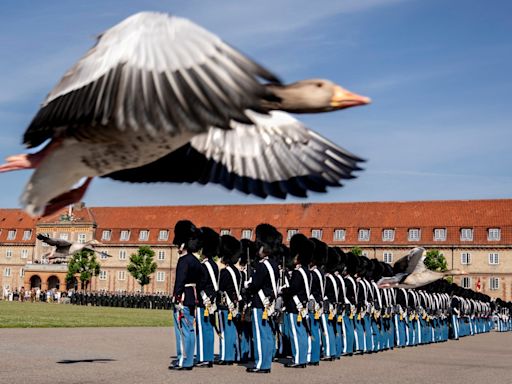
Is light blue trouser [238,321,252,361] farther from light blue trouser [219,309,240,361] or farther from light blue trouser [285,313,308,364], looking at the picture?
light blue trouser [285,313,308,364]

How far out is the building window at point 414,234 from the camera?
276ft

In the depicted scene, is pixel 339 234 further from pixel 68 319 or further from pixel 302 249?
pixel 302 249

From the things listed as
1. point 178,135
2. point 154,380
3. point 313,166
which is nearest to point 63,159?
point 178,135

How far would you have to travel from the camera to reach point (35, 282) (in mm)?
102125

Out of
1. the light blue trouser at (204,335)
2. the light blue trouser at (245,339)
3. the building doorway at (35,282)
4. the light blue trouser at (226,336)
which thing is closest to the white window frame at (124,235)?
the building doorway at (35,282)

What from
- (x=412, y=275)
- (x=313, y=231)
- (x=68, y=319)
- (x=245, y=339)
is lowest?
(x=68, y=319)

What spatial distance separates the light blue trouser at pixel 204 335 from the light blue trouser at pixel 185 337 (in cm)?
62

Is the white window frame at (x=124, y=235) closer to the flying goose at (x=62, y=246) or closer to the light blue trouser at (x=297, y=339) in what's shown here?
the light blue trouser at (x=297, y=339)

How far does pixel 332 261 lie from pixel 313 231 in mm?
70742

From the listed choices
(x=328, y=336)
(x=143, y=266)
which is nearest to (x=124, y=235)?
(x=143, y=266)

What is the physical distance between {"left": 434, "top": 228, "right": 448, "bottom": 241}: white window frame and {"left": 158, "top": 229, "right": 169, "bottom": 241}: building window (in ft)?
102

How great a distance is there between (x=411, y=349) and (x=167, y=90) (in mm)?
21384

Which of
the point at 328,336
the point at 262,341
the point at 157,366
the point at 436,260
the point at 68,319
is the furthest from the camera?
the point at 436,260

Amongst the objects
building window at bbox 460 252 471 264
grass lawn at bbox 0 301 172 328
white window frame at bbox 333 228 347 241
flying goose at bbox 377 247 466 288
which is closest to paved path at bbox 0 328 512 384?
flying goose at bbox 377 247 466 288
